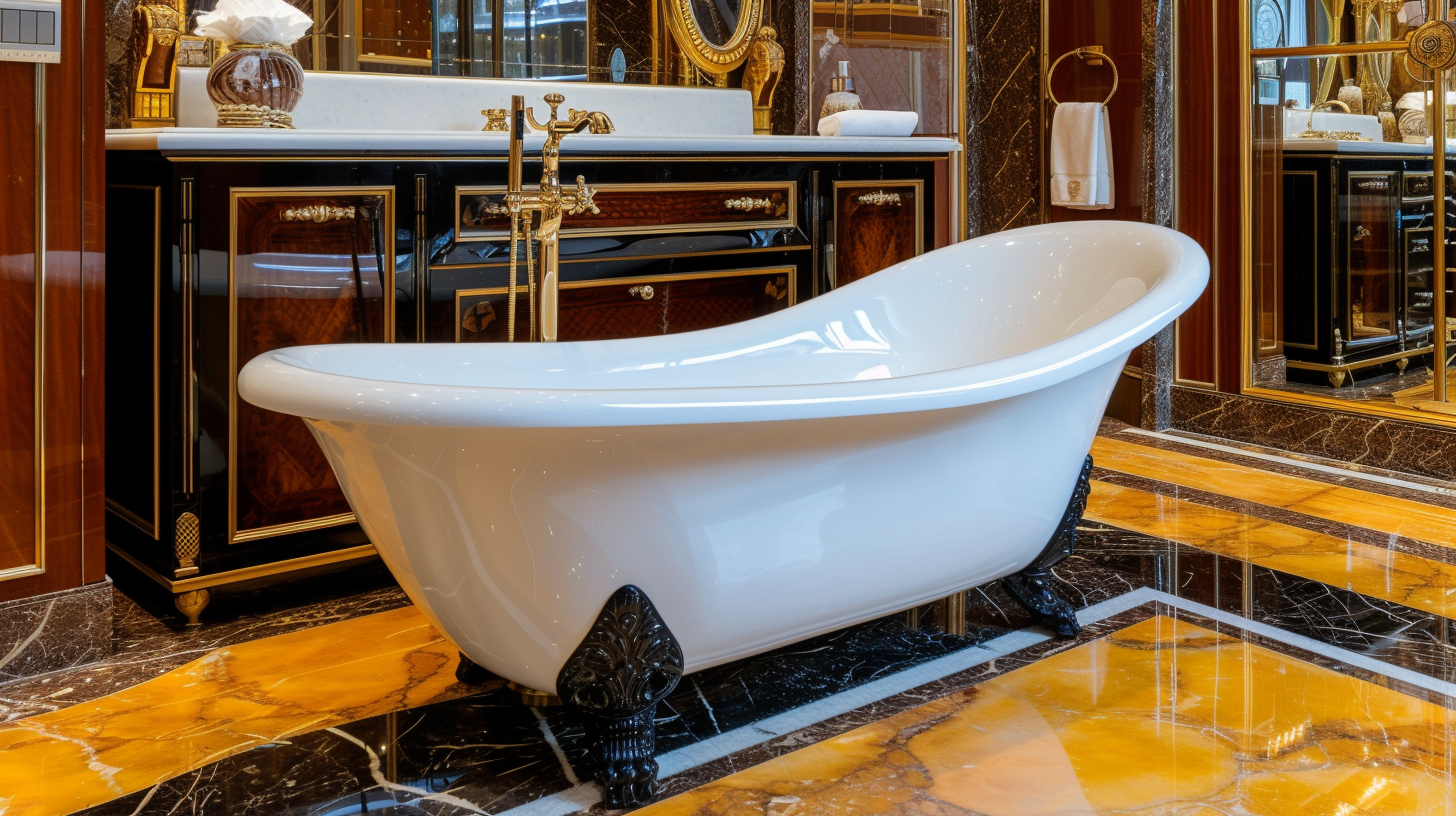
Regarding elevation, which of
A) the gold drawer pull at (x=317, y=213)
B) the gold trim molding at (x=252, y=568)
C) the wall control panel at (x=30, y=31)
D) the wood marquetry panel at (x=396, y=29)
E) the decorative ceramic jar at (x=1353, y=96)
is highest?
the wood marquetry panel at (x=396, y=29)

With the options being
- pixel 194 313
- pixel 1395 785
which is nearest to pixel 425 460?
pixel 194 313

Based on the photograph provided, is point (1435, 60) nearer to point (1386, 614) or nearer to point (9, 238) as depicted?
point (1386, 614)

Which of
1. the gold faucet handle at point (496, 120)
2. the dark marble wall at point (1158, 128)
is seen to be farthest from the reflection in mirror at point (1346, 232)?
the gold faucet handle at point (496, 120)

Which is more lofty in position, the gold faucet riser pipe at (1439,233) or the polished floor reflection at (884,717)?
the gold faucet riser pipe at (1439,233)

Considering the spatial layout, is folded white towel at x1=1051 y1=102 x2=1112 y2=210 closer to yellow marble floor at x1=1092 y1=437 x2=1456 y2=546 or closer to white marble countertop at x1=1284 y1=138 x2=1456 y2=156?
white marble countertop at x1=1284 y1=138 x2=1456 y2=156

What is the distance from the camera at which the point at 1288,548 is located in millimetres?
2619

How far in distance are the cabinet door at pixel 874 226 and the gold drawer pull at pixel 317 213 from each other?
1158 millimetres

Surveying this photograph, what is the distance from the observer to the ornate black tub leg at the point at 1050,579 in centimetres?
206

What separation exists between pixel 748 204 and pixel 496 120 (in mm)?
558

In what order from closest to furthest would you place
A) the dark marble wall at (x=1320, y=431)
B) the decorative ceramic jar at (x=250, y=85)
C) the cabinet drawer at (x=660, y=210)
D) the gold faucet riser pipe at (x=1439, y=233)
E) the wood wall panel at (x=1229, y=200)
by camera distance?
the decorative ceramic jar at (x=250, y=85) → the cabinet drawer at (x=660, y=210) → the gold faucet riser pipe at (x=1439, y=233) → the dark marble wall at (x=1320, y=431) → the wood wall panel at (x=1229, y=200)

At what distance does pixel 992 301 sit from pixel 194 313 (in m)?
→ 1.43

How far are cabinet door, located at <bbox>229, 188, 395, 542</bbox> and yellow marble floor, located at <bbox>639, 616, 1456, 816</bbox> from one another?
1.02 metres

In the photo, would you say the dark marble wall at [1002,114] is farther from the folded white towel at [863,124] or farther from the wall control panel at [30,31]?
the wall control panel at [30,31]

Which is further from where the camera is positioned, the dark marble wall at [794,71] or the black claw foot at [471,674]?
the dark marble wall at [794,71]
